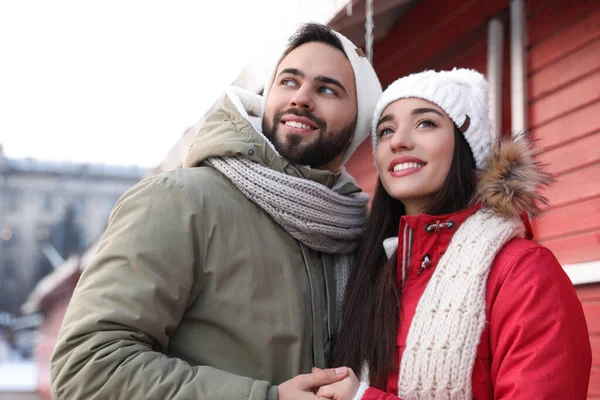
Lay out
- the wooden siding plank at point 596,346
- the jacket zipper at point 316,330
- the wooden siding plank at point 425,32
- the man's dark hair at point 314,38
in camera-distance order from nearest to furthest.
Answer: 1. the jacket zipper at point 316,330
2. the man's dark hair at point 314,38
3. the wooden siding plank at point 596,346
4. the wooden siding plank at point 425,32

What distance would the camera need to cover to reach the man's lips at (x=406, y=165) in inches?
89.4

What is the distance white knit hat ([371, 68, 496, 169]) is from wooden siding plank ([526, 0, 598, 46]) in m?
1.17

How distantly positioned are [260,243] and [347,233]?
1.31 feet

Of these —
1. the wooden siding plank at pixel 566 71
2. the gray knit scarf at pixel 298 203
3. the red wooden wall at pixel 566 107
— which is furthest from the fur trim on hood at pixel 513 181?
the wooden siding plank at pixel 566 71

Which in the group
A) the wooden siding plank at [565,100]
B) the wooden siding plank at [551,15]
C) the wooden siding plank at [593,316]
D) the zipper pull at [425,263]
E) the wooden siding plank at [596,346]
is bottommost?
the wooden siding plank at [596,346]

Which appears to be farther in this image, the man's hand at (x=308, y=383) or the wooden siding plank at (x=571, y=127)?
the wooden siding plank at (x=571, y=127)

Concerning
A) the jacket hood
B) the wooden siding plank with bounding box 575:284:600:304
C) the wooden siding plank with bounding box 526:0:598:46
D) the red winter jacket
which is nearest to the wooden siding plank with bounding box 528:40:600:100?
the wooden siding plank with bounding box 526:0:598:46

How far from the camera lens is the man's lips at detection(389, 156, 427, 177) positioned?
2270 millimetres

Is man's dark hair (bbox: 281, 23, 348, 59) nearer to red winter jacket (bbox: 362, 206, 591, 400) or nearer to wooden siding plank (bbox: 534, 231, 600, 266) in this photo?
red winter jacket (bbox: 362, 206, 591, 400)

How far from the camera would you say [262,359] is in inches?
81.2

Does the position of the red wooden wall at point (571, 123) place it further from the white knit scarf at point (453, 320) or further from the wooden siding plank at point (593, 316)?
the white knit scarf at point (453, 320)

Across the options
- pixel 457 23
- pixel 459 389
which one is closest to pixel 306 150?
pixel 459 389

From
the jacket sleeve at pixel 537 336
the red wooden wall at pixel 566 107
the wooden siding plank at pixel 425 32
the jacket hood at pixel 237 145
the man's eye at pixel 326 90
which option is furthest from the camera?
the wooden siding plank at pixel 425 32

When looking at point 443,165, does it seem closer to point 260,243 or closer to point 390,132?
point 390,132
